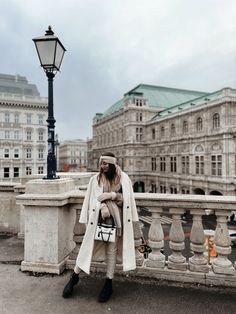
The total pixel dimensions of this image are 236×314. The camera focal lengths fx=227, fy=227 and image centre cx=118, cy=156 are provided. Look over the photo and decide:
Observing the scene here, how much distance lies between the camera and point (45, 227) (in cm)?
353

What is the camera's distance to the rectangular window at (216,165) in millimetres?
31436

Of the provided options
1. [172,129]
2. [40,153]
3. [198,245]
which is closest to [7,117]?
[40,153]

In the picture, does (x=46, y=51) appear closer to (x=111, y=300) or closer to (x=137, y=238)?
(x=137, y=238)

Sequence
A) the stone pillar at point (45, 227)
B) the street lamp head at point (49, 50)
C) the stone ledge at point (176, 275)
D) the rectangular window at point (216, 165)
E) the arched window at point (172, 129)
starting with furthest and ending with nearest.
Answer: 1. the arched window at point (172, 129)
2. the rectangular window at point (216, 165)
3. the street lamp head at point (49, 50)
4. the stone pillar at point (45, 227)
5. the stone ledge at point (176, 275)

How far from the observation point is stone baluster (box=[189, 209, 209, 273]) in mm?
3227

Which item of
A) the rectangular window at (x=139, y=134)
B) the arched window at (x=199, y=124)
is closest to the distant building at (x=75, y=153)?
the rectangular window at (x=139, y=134)

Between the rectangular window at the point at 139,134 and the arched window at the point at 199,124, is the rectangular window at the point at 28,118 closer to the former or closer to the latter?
the rectangular window at the point at 139,134

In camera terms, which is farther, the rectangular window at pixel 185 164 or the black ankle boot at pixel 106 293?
the rectangular window at pixel 185 164

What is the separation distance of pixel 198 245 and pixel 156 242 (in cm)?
59

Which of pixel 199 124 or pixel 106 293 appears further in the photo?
pixel 199 124

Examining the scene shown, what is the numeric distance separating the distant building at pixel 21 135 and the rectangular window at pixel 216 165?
1363 inches

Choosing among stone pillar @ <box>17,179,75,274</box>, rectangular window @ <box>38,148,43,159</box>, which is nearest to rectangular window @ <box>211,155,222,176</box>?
stone pillar @ <box>17,179,75,274</box>

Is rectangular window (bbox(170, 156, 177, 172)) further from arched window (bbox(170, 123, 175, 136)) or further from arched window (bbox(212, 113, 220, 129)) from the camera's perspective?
arched window (bbox(212, 113, 220, 129))

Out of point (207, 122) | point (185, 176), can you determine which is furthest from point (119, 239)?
point (185, 176)
